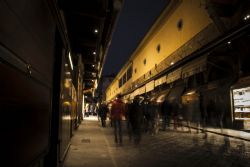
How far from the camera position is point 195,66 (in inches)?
546

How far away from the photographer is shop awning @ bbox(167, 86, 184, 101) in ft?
70.4

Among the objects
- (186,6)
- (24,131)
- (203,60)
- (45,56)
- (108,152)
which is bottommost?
Answer: (108,152)

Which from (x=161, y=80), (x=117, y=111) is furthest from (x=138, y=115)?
(x=161, y=80)

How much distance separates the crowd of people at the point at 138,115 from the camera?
32.4 ft

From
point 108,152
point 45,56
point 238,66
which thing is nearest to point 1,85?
point 45,56

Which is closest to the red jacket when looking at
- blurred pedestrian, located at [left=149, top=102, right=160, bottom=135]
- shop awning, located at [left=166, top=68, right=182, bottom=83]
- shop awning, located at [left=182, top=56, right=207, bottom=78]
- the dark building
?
blurred pedestrian, located at [left=149, top=102, right=160, bottom=135]

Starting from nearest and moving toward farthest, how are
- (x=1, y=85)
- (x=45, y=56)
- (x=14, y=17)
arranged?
(x=1, y=85) → (x=14, y=17) → (x=45, y=56)

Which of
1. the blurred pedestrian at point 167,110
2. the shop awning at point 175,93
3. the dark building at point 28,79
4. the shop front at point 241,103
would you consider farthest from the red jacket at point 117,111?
the shop awning at point 175,93

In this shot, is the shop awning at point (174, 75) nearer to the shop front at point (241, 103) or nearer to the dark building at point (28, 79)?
the shop front at point (241, 103)

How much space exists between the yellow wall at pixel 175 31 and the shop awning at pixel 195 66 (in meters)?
3.43

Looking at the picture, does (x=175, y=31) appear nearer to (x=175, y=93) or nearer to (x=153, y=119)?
(x=175, y=93)

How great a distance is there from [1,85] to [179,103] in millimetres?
20173

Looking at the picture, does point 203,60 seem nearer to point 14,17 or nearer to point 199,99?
point 199,99

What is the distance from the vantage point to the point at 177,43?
21.1 m
